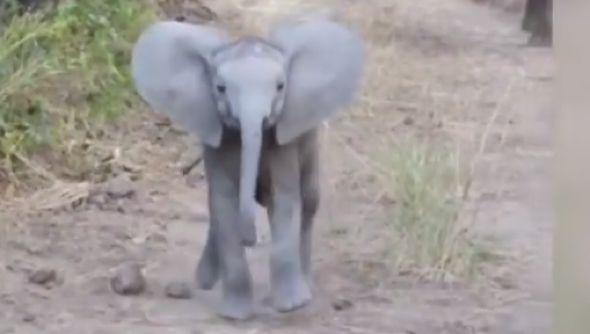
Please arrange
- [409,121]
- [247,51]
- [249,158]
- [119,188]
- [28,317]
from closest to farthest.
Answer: [249,158] → [247,51] → [28,317] → [119,188] → [409,121]

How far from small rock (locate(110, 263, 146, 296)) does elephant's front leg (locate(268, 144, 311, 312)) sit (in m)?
0.31

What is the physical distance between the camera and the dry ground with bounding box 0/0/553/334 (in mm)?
2365

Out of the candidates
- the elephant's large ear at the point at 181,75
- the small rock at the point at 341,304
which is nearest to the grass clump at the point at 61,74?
the elephant's large ear at the point at 181,75

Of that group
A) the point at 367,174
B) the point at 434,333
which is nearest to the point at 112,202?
the point at 367,174

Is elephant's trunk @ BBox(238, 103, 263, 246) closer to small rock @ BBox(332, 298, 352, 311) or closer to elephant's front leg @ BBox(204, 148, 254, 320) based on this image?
elephant's front leg @ BBox(204, 148, 254, 320)

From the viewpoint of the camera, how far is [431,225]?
2.60 m

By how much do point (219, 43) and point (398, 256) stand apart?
0.58 metres

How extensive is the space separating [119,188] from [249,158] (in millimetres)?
1300

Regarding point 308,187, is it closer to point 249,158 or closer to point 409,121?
point 249,158

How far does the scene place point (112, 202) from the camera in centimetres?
323

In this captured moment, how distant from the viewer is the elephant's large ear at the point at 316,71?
2.24m

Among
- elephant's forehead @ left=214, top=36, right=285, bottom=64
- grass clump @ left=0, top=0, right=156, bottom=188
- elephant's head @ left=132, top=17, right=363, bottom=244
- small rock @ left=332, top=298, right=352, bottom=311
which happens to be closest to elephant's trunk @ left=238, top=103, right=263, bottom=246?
elephant's head @ left=132, top=17, right=363, bottom=244

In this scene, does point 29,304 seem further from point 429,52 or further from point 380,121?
point 429,52

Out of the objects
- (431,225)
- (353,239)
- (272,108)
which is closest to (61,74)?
(353,239)
